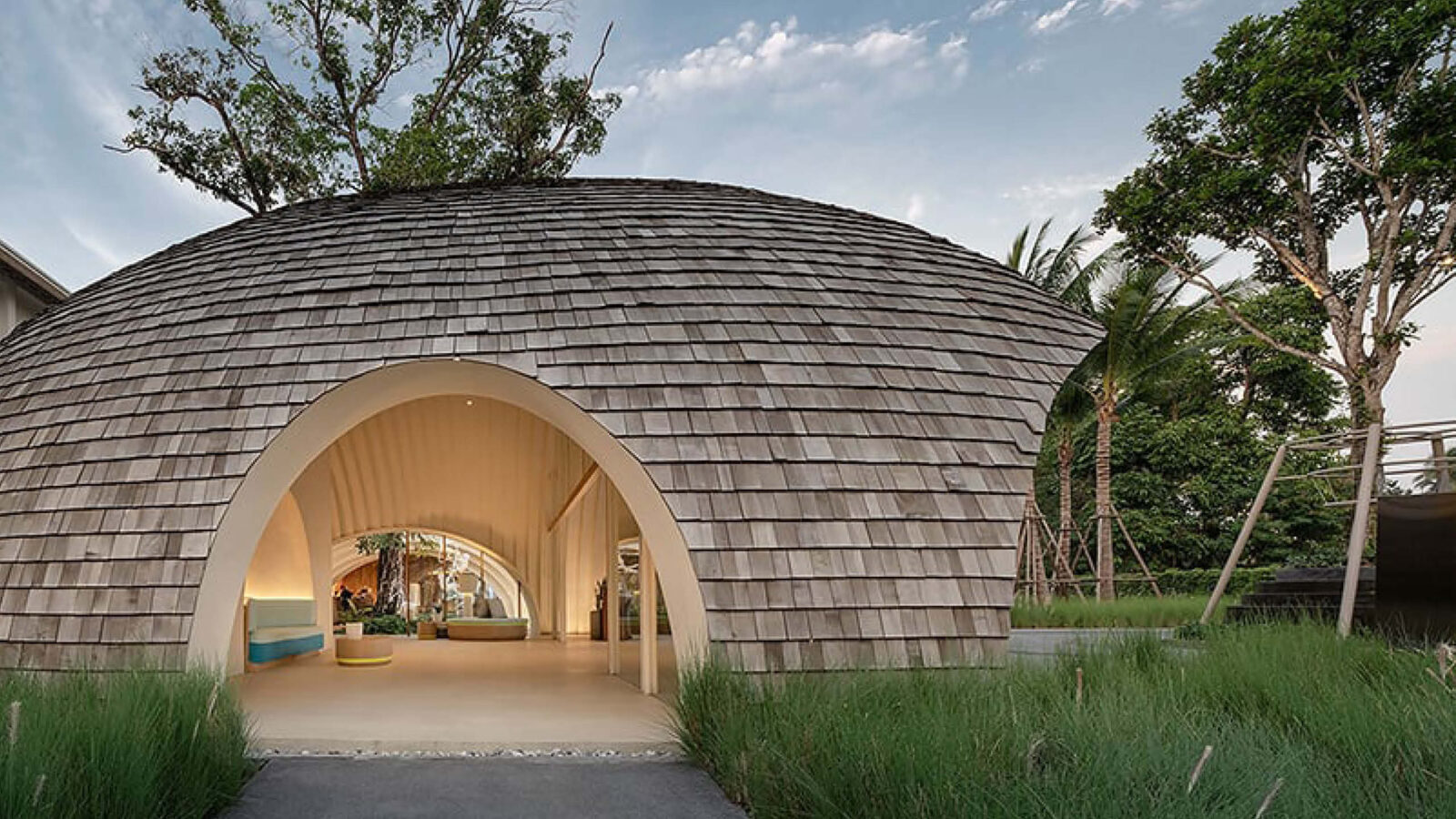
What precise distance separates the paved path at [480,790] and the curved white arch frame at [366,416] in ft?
3.04

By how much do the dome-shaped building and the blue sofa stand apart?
291 centimetres

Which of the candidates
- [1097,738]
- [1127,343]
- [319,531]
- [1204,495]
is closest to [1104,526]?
[1127,343]

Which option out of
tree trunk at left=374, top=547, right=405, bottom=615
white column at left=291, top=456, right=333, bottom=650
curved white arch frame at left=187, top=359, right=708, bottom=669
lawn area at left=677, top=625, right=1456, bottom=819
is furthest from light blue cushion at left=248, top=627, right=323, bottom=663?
tree trunk at left=374, top=547, right=405, bottom=615

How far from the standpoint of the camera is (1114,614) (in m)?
11.8

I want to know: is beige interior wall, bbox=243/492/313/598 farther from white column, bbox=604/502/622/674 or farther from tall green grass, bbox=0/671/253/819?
tall green grass, bbox=0/671/253/819

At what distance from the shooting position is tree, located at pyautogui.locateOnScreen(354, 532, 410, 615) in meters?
20.8

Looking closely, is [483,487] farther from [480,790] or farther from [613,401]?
[480,790]

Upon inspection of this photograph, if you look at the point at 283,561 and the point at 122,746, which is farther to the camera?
the point at 283,561

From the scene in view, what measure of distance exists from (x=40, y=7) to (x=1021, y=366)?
14.2 metres

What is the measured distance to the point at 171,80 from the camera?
15266mm

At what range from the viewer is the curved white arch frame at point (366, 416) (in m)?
4.94

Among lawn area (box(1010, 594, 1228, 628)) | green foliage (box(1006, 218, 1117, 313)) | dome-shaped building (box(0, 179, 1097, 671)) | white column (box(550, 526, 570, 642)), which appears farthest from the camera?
green foliage (box(1006, 218, 1117, 313))

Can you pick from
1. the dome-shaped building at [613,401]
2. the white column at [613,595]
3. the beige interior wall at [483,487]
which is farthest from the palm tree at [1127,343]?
the dome-shaped building at [613,401]

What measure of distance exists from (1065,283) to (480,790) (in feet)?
54.5
